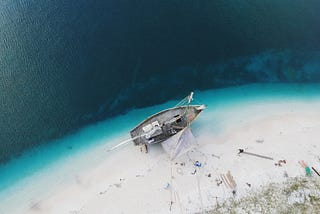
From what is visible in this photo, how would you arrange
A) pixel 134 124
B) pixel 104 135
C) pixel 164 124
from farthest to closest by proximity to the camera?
pixel 134 124 → pixel 104 135 → pixel 164 124

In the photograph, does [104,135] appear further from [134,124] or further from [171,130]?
[171,130]

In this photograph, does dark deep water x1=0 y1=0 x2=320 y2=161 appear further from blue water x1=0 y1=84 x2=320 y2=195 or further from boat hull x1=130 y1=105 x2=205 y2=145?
boat hull x1=130 y1=105 x2=205 y2=145

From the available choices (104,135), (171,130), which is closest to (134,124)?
(104,135)

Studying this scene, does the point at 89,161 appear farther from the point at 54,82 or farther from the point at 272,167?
the point at 272,167

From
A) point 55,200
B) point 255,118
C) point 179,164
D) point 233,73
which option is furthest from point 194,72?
point 55,200

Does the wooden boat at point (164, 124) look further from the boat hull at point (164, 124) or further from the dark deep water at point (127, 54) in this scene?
the dark deep water at point (127, 54)

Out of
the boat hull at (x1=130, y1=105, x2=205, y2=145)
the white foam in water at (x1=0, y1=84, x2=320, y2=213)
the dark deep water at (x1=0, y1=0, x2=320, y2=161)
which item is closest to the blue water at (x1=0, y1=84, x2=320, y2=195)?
the white foam in water at (x1=0, y1=84, x2=320, y2=213)

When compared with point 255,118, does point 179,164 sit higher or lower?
lower
